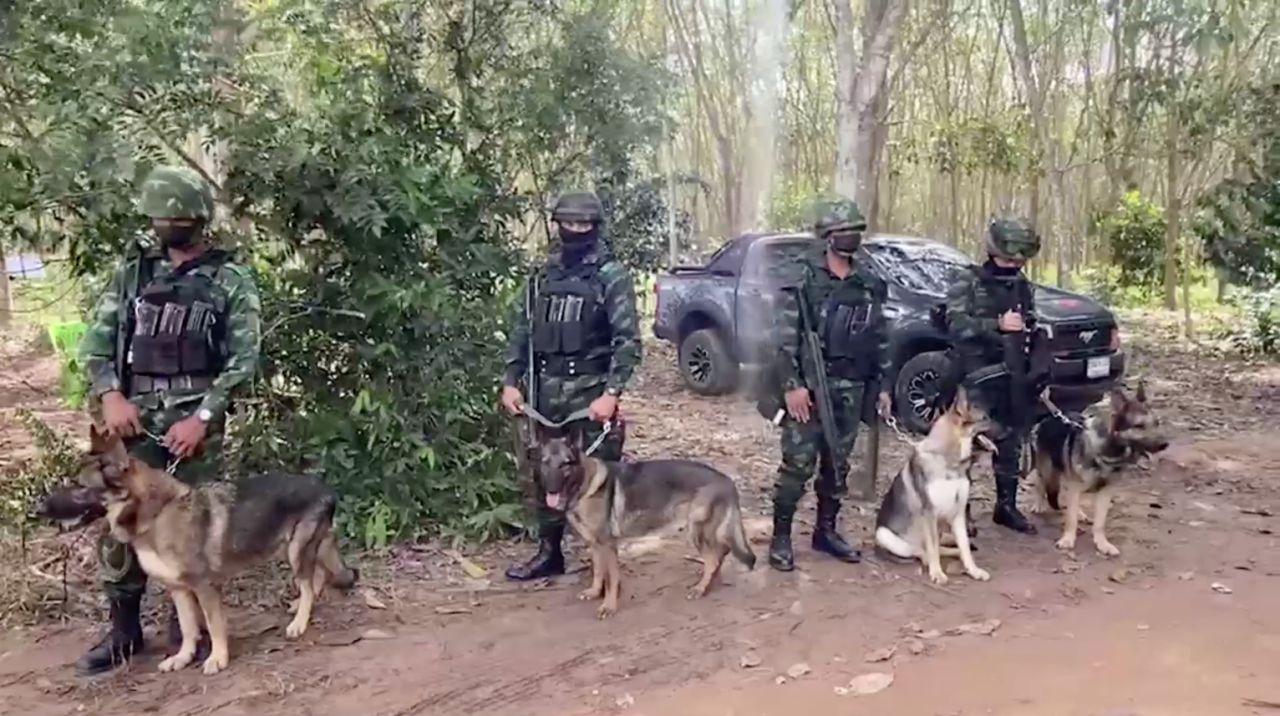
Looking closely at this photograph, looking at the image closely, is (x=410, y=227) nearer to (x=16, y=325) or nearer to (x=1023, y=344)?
(x=1023, y=344)

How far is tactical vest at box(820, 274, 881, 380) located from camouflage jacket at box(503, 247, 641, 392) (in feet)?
3.18

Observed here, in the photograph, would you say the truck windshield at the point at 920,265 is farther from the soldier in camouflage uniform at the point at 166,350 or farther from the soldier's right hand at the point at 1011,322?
the soldier in camouflage uniform at the point at 166,350

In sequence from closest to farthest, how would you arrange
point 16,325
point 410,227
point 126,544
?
point 126,544
point 410,227
point 16,325

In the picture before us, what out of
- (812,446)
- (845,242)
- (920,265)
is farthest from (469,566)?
(920,265)

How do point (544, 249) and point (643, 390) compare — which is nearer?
point (544, 249)

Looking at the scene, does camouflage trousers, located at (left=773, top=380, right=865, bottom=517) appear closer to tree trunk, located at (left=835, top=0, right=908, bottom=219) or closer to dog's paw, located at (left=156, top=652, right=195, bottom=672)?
dog's paw, located at (left=156, top=652, right=195, bottom=672)

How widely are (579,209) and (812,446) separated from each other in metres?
1.63

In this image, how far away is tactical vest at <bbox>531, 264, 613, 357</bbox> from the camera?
5051mm

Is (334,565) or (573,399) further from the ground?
(573,399)

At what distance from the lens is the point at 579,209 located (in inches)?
195

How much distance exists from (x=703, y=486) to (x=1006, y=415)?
80.7 inches

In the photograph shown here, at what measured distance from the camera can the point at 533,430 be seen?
207 inches

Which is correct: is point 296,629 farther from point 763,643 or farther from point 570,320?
point 763,643

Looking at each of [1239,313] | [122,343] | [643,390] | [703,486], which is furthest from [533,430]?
[1239,313]
